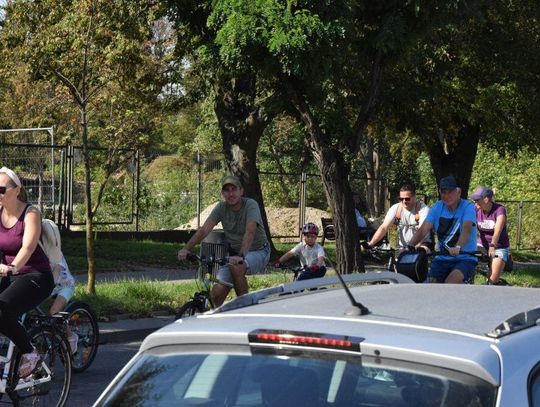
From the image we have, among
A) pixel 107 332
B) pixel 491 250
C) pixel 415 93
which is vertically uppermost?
pixel 415 93

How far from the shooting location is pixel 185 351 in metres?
3.33

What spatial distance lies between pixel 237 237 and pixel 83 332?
6.30ft

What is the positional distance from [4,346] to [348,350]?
203 inches

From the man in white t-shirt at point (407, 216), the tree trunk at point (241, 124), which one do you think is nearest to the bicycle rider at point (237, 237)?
the man in white t-shirt at point (407, 216)

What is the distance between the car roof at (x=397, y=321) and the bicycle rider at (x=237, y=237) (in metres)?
6.00

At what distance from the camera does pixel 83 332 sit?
9477 millimetres

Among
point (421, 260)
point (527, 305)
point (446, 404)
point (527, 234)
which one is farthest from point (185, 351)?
point (527, 234)

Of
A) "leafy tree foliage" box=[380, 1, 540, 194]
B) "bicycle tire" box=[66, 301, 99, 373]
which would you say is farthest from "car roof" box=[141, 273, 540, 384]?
"leafy tree foliage" box=[380, 1, 540, 194]

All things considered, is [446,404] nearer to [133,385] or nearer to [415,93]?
[133,385]

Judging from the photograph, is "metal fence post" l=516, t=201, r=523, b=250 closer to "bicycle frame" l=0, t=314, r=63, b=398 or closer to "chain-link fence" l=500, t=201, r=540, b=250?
"chain-link fence" l=500, t=201, r=540, b=250

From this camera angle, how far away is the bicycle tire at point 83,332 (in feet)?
30.3

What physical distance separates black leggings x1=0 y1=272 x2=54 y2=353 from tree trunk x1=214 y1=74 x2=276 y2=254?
13.9 meters

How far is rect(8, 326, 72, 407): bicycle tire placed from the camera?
25.1 feet

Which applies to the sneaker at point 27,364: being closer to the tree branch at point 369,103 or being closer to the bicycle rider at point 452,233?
the bicycle rider at point 452,233
